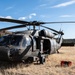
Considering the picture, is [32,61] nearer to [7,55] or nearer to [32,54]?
[32,54]

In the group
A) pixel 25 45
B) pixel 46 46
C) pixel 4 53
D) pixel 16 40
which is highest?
pixel 16 40

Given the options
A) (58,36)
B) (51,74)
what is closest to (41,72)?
(51,74)

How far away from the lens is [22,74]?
10188mm

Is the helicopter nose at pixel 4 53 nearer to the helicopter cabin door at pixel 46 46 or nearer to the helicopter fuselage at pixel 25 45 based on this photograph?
the helicopter fuselage at pixel 25 45

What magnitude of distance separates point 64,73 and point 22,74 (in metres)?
1.97

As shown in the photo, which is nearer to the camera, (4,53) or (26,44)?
(4,53)

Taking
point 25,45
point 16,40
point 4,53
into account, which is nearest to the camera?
point 4,53

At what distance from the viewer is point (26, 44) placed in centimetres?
1255

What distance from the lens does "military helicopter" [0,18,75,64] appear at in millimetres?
11555

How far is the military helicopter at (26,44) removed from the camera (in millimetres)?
11555

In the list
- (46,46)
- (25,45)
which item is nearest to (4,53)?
(25,45)

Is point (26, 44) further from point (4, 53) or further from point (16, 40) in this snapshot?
point (4, 53)

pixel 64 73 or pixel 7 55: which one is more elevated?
pixel 7 55

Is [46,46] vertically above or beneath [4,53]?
beneath
